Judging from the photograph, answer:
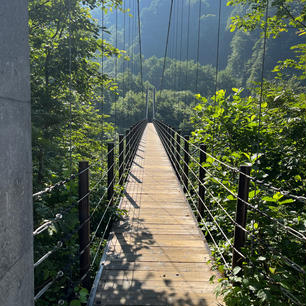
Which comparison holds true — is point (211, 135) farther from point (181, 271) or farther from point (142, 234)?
point (181, 271)

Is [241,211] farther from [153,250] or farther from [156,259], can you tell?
[153,250]

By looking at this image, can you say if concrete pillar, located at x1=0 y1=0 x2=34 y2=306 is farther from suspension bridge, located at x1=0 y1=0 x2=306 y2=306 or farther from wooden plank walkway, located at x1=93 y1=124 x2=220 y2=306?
wooden plank walkway, located at x1=93 y1=124 x2=220 y2=306

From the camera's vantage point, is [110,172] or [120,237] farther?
[110,172]

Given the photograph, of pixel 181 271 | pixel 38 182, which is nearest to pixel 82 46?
pixel 38 182

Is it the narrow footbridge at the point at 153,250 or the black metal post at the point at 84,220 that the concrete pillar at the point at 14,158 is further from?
the black metal post at the point at 84,220

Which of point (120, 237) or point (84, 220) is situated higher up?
Answer: point (84, 220)

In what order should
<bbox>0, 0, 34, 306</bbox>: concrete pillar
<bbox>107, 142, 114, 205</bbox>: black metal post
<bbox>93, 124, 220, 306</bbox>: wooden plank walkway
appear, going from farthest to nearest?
<bbox>107, 142, 114, 205</bbox>: black metal post, <bbox>93, 124, 220, 306</bbox>: wooden plank walkway, <bbox>0, 0, 34, 306</bbox>: concrete pillar

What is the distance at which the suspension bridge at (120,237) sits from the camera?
3.37 feet

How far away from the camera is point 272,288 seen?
160cm

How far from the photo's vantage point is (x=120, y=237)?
302cm

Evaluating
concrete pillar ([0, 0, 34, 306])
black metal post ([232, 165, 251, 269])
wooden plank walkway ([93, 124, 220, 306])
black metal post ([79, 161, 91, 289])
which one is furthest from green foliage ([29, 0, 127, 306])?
concrete pillar ([0, 0, 34, 306])

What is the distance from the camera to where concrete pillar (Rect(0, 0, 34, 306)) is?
3.15ft

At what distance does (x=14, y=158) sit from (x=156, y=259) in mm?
1875

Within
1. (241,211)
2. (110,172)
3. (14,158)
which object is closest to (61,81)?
(110,172)
